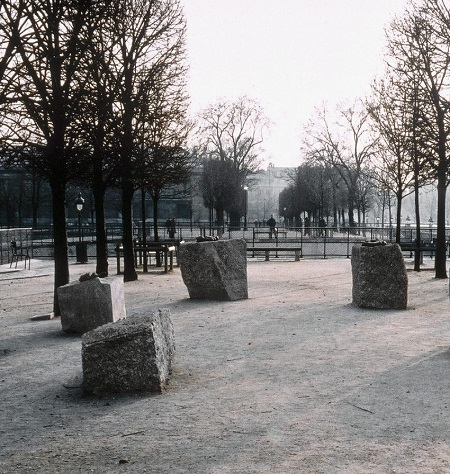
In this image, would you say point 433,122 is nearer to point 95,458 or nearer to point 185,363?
point 185,363

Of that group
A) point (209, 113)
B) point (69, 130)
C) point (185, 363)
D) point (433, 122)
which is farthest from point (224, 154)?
point (185, 363)

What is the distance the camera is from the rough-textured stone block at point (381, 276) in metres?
12.1

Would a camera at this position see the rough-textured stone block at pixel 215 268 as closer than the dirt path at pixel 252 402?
No

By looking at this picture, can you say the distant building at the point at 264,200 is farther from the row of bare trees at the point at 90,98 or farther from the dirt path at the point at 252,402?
the dirt path at the point at 252,402

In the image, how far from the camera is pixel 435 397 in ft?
20.6

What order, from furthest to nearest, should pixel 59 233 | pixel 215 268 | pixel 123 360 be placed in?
pixel 215 268 < pixel 59 233 < pixel 123 360

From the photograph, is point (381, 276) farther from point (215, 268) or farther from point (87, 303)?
point (87, 303)

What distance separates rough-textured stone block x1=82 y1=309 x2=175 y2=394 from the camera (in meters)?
6.45

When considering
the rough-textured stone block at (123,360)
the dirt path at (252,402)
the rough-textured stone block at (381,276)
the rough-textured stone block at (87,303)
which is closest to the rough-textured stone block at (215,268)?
the dirt path at (252,402)

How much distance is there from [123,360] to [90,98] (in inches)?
222

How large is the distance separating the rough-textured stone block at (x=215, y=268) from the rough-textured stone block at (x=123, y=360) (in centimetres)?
696

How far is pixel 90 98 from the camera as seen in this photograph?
10664 millimetres

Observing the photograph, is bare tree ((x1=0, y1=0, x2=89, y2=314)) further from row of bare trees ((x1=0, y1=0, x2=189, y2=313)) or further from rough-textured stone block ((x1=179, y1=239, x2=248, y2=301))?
rough-textured stone block ((x1=179, y1=239, x2=248, y2=301))

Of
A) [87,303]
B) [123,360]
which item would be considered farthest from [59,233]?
[123,360]
